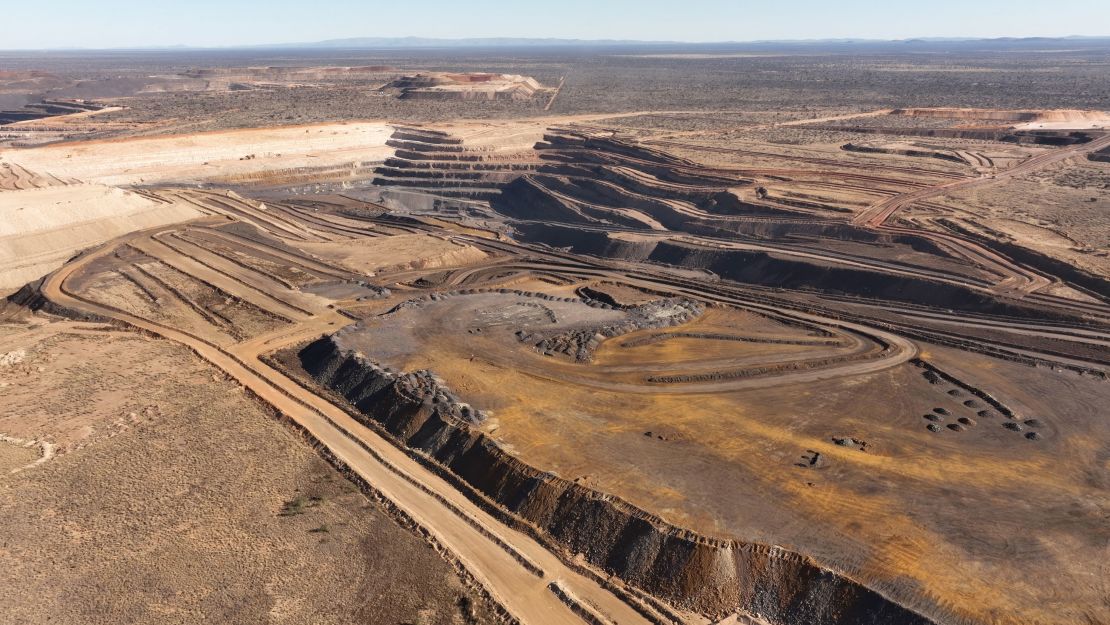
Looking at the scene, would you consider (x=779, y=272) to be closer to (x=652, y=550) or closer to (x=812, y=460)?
(x=812, y=460)

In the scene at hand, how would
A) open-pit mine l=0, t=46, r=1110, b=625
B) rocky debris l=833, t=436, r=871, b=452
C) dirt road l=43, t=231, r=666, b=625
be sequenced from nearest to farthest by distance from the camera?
1. dirt road l=43, t=231, r=666, b=625
2. open-pit mine l=0, t=46, r=1110, b=625
3. rocky debris l=833, t=436, r=871, b=452

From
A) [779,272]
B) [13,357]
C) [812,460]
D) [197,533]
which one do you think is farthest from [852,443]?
[13,357]

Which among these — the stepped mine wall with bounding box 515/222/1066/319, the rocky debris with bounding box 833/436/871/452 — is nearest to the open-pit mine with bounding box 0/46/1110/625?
the rocky debris with bounding box 833/436/871/452

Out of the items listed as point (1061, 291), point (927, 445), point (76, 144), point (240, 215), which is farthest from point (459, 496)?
point (76, 144)

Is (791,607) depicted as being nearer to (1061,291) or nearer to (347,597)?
(347,597)

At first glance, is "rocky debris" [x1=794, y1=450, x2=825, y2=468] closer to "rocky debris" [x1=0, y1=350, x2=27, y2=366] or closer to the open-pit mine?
the open-pit mine

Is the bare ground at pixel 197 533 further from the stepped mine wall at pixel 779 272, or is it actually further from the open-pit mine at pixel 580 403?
the stepped mine wall at pixel 779 272
